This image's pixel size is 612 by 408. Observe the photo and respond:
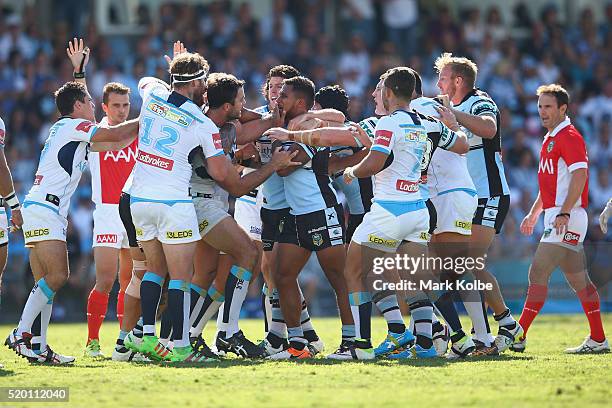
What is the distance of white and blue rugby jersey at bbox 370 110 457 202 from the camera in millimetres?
10420

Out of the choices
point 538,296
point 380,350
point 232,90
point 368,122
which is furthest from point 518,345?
point 232,90

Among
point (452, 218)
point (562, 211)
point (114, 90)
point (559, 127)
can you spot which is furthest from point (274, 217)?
point (559, 127)

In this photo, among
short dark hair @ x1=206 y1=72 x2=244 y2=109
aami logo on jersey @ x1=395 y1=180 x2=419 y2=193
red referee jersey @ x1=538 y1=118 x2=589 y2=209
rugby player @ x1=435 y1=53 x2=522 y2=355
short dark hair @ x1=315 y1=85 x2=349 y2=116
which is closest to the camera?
aami logo on jersey @ x1=395 y1=180 x2=419 y2=193

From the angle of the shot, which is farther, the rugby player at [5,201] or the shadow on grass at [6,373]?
the rugby player at [5,201]

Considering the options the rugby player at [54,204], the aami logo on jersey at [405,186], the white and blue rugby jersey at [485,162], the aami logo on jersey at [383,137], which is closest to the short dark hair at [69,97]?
the rugby player at [54,204]

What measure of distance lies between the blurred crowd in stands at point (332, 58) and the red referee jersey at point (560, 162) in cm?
751

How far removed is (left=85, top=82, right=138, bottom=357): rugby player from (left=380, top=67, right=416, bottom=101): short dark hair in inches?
134

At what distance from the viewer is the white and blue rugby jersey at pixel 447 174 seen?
37.3 ft

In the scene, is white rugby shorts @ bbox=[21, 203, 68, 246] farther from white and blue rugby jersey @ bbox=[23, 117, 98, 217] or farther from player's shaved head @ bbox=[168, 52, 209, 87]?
player's shaved head @ bbox=[168, 52, 209, 87]

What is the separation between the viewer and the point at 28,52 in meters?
22.6

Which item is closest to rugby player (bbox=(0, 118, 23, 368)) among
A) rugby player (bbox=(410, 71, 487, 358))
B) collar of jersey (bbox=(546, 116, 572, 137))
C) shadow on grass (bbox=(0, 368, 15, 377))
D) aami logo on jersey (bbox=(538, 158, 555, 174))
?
shadow on grass (bbox=(0, 368, 15, 377))

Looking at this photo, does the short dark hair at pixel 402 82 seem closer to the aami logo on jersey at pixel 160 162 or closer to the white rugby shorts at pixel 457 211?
the white rugby shorts at pixel 457 211

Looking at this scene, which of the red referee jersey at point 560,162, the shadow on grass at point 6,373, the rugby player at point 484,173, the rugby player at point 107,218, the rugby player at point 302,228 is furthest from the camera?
the rugby player at point 107,218

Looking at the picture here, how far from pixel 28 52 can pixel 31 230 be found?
12.6m
